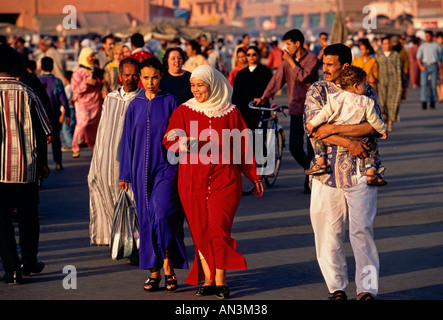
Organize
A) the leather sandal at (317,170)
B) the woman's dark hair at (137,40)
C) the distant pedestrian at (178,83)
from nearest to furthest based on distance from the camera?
the leather sandal at (317,170)
the distant pedestrian at (178,83)
the woman's dark hair at (137,40)

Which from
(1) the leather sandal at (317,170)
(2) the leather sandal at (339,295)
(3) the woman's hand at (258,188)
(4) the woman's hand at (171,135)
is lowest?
(2) the leather sandal at (339,295)

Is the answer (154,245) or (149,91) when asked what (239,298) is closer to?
(154,245)

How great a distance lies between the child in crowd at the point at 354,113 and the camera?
6.22 m

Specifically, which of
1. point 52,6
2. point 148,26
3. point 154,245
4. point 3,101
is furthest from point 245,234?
point 52,6

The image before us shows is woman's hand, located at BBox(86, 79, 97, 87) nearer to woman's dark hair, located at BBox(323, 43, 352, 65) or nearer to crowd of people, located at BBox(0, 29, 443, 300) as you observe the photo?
crowd of people, located at BBox(0, 29, 443, 300)

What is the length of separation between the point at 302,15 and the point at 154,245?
565 feet

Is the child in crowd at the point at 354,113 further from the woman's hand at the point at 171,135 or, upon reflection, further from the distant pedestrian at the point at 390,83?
the distant pedestrian at the point at 390,83

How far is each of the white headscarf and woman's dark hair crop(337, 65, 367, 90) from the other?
871 millimetres

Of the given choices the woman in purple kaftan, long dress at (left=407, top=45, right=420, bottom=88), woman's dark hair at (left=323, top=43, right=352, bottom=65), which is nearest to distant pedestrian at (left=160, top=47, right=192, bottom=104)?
the woman in purple kaftan

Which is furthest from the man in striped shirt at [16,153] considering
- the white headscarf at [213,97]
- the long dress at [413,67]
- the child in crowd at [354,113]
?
the long dress at [413,67]

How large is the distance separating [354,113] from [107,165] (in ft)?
8.38

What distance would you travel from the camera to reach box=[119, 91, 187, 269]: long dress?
6.79m

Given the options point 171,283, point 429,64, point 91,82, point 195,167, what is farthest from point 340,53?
point 429,64

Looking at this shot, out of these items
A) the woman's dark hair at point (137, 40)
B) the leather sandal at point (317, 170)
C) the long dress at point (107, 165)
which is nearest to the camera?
the leather sandal at point (317, 170)
